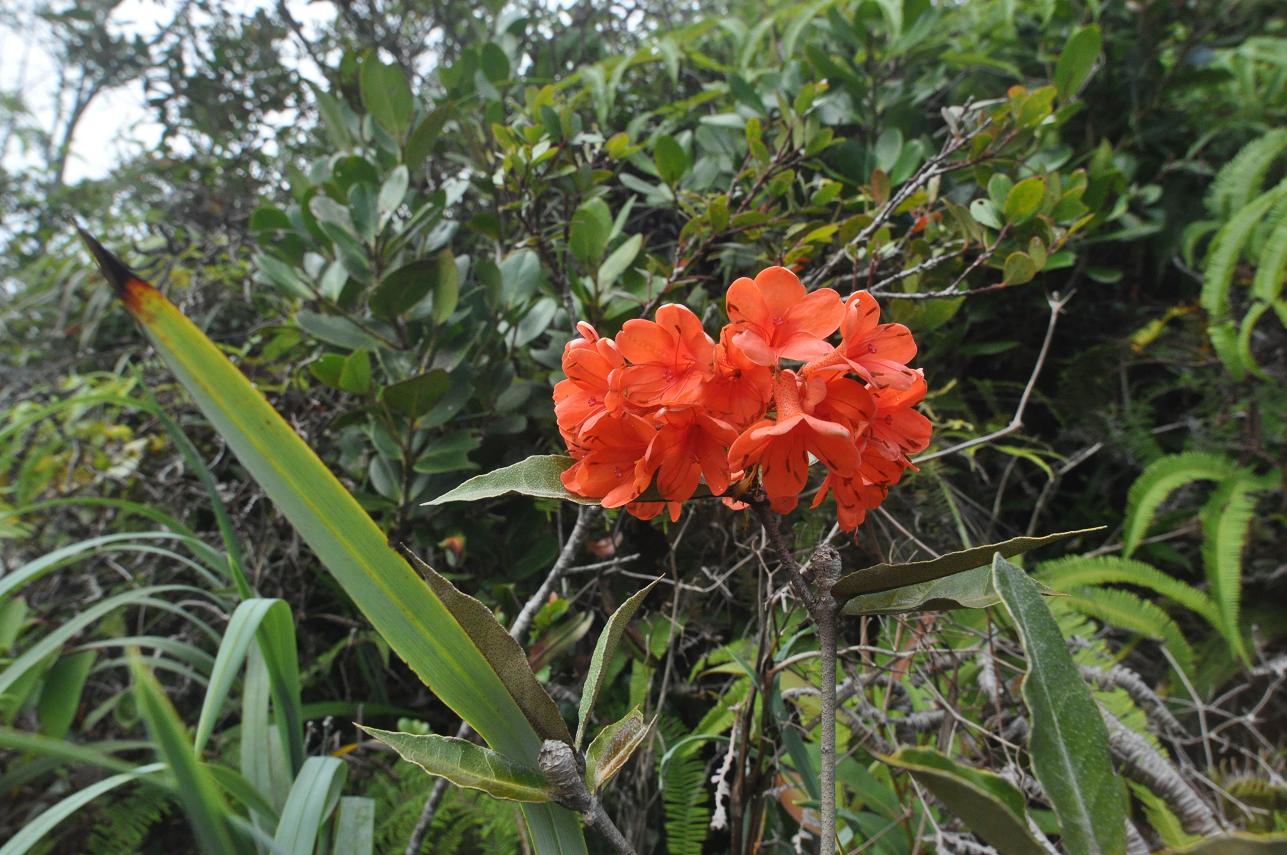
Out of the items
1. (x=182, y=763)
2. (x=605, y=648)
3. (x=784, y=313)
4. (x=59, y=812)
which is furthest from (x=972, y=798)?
(x=59, y=812)

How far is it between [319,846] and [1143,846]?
0.98 meters

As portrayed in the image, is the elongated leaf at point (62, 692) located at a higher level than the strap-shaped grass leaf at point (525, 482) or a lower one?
lower

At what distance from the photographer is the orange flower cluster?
1.74ft

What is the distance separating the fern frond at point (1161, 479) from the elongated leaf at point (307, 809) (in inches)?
54.6

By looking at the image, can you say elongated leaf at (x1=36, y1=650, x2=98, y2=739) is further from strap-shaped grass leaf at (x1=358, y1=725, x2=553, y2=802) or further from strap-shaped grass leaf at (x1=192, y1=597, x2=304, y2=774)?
strap-shaped grass leaf at (x1=358, y1=725, x2=553, y2=802)

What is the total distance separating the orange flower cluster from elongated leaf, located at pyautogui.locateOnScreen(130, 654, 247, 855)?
31cm

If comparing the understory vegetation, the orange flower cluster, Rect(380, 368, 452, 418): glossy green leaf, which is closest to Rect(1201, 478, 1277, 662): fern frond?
the understory vegetation

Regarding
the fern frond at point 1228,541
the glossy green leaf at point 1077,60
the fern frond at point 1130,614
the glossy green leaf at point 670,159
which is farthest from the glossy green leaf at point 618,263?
the fern frond at point 1228,541

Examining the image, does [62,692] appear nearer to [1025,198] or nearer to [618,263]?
[618,263]

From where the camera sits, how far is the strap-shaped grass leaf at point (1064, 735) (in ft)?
1.37

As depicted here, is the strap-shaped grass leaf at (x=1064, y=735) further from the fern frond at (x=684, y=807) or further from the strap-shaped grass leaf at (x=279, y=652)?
the strap-shaped grass leaf at (x=279, y=652)

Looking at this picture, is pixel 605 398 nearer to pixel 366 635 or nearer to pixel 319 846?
pixel 319 846

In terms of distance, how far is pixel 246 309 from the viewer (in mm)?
2307

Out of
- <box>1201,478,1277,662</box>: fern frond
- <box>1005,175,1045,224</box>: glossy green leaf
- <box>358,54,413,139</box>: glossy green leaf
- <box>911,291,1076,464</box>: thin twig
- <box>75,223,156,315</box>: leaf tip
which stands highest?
<box>358,54,413,139</box>: glossy green leaf
